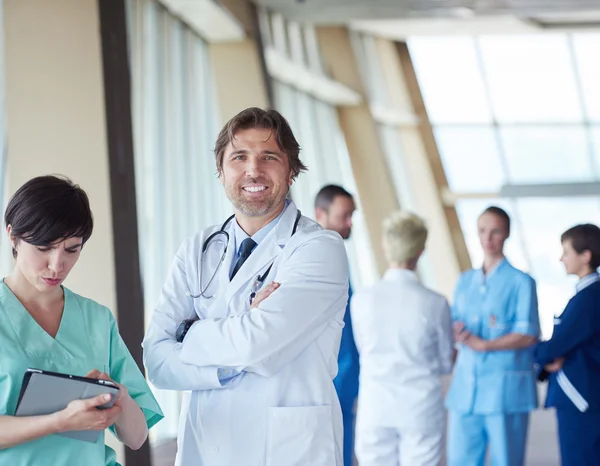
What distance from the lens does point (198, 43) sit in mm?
6070

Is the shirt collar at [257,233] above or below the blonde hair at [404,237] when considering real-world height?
below

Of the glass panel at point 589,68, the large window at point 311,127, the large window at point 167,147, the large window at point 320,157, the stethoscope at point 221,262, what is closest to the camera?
the stethoscope at point 221,262

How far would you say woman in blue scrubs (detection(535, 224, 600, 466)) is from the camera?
3449 mm

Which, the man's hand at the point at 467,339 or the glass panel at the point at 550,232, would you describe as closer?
the man's hand at the point at 467,339

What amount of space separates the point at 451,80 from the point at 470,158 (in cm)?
125

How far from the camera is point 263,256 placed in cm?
203

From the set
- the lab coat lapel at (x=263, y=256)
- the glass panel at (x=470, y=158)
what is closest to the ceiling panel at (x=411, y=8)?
the glass panel at (x=470, y=158)

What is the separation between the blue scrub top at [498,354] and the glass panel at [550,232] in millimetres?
8815

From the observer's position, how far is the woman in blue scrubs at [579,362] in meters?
3.45

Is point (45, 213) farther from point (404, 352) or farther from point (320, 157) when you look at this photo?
point (320, 157)

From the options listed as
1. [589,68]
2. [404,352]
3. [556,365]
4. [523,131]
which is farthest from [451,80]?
[404,352]

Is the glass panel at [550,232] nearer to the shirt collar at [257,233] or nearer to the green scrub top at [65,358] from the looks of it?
Answer: the shirt collar at [257,233]

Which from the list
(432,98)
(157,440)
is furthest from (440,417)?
(432,98)

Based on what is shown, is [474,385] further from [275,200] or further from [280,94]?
[280,94]
